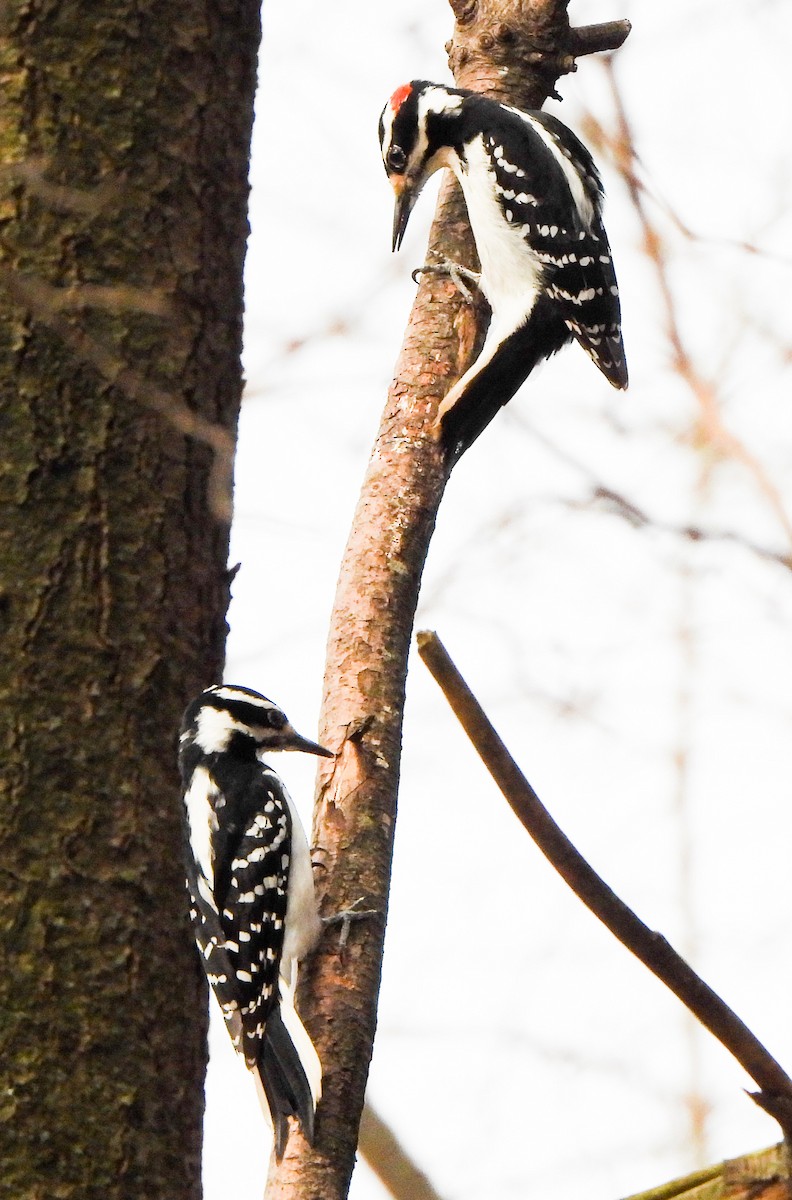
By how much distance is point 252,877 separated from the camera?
12.6 ft

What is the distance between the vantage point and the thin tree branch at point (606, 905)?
161 centimetres

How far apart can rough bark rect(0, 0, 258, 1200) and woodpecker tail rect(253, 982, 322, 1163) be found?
2.23 feet

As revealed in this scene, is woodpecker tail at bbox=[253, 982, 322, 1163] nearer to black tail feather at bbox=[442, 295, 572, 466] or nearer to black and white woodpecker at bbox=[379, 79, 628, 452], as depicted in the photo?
black tail feather at bbox=[442, 295, 572, 466]

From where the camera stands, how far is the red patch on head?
4855 millimetres

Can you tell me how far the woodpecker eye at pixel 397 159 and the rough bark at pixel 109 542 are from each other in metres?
2.71

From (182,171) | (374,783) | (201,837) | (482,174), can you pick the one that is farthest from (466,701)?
(482,174)

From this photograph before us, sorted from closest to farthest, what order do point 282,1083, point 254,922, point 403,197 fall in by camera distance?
point 282,1083, point 254,922, point 403,197

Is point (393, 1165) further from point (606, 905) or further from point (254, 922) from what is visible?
point (606, 905)

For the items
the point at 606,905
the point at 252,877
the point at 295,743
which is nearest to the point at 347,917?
the point at 606,905

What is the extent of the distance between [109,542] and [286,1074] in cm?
148

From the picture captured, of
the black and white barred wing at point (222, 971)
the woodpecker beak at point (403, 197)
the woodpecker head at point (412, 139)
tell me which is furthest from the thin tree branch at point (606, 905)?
the woodpecker beak at point (403, 197)

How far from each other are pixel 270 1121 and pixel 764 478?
1.65m

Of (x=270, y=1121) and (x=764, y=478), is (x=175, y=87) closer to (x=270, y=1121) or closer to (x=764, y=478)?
(x=764, y=478)

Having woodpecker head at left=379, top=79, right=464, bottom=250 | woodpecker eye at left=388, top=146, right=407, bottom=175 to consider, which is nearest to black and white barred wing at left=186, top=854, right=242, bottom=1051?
woodpecker head at left=379, top=79, right=464, bottom=250
